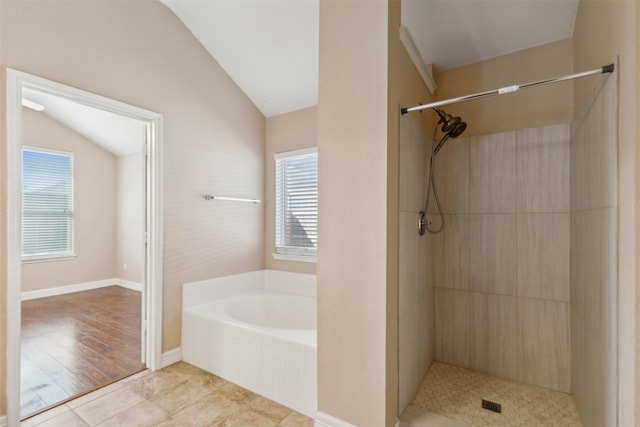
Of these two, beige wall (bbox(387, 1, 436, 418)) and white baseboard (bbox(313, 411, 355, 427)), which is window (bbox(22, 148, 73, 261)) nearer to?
white baseboard (bbox(313, 411, 355, 427))

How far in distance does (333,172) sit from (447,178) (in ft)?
3.90

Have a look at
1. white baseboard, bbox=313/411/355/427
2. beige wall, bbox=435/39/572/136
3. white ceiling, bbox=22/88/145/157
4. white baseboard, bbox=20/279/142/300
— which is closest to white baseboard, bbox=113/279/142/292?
white baseboard, bbox=20/279/142/300

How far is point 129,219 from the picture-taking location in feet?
17.1

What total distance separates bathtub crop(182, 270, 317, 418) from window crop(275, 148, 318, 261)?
306 mm

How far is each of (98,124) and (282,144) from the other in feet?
10.5

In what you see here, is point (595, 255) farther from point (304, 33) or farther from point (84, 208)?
point (84, 208)

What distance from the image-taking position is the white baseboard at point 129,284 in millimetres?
5027

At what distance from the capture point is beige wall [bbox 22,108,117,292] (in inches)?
178

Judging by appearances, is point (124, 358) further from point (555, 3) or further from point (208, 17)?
point (555, 3)

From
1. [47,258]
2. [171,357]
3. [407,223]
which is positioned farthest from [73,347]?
[407,223]

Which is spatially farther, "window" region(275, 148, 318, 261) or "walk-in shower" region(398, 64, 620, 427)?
"window" region(275, 148, 318, 261)

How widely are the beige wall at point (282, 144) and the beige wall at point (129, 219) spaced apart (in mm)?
2804

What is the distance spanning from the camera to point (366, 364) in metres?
1.54

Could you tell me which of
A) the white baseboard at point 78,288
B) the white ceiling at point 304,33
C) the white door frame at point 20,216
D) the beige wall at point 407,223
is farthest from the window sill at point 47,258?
the beige wall at point 407,223
